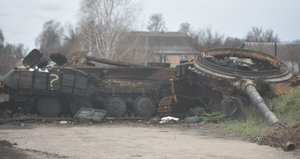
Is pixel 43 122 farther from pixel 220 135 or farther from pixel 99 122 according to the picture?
pixel 220 135

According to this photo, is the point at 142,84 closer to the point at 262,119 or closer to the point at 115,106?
the point at 115,106

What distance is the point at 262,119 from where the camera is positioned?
17.7m

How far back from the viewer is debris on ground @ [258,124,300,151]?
1203 centimetres

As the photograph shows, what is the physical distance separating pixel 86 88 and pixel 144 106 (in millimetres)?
2485

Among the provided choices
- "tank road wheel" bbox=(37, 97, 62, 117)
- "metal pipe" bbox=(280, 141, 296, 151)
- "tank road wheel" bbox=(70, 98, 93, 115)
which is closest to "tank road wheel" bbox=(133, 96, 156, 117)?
"tank road wheel" bbox=(70, 98, 93, 115)

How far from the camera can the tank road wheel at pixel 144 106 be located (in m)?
22.3

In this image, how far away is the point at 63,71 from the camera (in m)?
21.4

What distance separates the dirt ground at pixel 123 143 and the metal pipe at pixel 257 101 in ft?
5.76

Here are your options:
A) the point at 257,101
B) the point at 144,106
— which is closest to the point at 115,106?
the point at 144,106

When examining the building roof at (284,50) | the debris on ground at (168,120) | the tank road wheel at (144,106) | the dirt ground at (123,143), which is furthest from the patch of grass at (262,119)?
the building roof at (284,50)

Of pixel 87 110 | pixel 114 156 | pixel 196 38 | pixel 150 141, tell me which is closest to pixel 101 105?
pixel 87 110

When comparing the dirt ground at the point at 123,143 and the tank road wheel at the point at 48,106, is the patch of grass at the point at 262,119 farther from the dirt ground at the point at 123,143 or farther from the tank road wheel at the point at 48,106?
the tank road wheel at the point at 48,106

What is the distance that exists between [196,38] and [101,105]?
67830 mm

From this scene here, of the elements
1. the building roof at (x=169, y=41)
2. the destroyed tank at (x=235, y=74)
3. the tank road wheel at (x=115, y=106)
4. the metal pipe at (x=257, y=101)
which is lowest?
the tank road wheel at (x=115, y=106)
